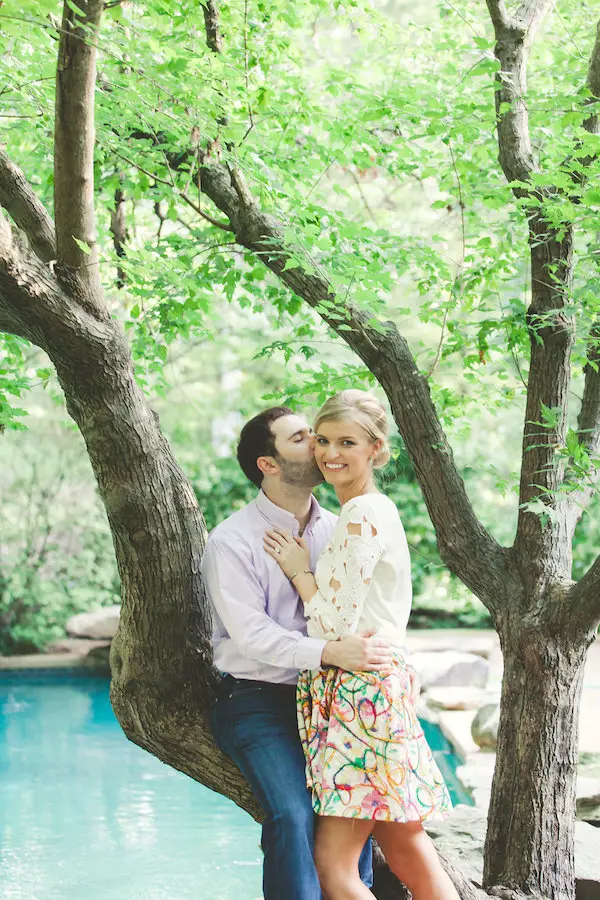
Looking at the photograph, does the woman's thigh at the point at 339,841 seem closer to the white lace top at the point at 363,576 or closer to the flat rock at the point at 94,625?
the white lace top at the point at 363,576

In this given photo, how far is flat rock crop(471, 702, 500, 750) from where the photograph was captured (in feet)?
21.8

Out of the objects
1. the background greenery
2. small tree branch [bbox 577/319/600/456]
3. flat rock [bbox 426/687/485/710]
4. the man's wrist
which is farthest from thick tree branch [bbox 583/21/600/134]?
flat rock [bbox 426/687/485/710]

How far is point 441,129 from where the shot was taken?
3203 mm

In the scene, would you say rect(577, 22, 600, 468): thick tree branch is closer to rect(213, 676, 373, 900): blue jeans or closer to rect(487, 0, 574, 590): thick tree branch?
rect(487, 0, 574, 590): thick tree branch

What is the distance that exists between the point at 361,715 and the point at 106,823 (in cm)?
408

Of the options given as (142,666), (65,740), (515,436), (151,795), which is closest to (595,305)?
(142,666)

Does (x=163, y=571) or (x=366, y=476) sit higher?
(x=366, y=476)

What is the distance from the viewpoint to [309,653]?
242 centimetres

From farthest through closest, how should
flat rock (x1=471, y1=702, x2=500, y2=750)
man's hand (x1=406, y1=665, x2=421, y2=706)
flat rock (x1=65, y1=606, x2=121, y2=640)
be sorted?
1. flat rock (x1=65, y1=606, x2=121, y2=640)
2. flat rock (x1=471, y1=702, x2=500, y2=750)
3. man's hand (x1=406, y1=665, x2=421, y2=706)

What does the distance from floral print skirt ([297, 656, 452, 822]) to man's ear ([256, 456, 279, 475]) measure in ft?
2.00

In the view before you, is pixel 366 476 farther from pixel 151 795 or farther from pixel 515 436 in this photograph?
pixel 515 436

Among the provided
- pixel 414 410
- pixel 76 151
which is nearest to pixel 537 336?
pixel 414 410

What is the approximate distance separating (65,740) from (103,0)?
6.71m

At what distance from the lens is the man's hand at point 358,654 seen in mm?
2377
